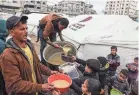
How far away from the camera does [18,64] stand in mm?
2176

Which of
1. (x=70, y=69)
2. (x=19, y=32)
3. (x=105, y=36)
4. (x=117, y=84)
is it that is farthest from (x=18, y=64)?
(x=105, y=36)

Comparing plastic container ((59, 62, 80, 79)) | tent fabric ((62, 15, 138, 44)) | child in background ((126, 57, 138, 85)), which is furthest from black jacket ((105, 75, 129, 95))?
tent fabric ((62, 15, 138, 44))

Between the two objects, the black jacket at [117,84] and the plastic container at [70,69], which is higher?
the plastic container at [70,69]

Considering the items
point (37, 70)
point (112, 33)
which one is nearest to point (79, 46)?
point (112, 33)

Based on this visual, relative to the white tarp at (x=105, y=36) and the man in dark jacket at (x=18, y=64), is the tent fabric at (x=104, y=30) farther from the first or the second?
the man in dark jacket at (x=18, y=64)

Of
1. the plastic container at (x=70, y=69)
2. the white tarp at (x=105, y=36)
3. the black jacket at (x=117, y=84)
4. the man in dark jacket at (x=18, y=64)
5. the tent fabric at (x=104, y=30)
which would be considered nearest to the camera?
the man in dark jacket at (x=18, y=64)

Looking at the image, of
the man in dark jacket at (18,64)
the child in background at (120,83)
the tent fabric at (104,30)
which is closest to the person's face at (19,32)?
the man in dark jacket at (18,64)

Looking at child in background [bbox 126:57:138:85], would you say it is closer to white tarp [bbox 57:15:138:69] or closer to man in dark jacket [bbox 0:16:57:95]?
white tarp [bbox 57:15:138:69]

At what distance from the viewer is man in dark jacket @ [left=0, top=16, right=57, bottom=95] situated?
213 cm

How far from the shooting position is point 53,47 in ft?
13.9

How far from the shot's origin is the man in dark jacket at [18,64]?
6.99 ft

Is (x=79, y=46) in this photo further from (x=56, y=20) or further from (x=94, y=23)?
(x=56, y=20)

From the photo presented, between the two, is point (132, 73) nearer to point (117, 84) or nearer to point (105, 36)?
A: point (117, 84)

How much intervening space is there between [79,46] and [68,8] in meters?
86.0
